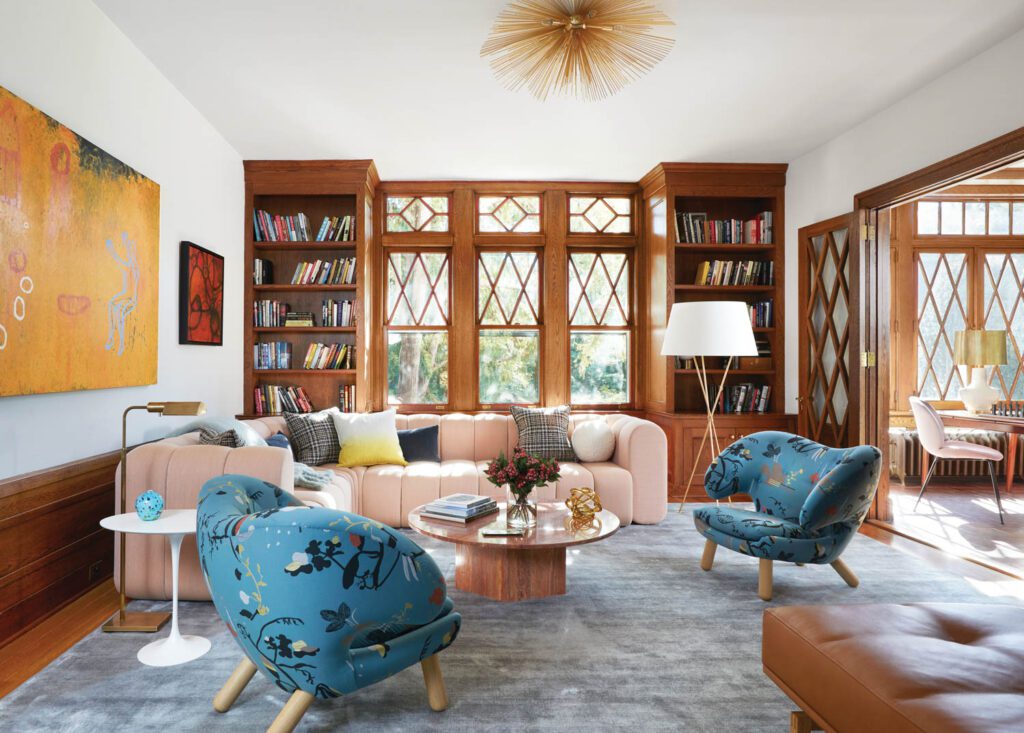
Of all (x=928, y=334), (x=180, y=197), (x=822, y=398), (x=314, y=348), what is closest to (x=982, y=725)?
(x=822, y=398)

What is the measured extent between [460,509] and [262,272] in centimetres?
303

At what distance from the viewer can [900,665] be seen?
1.31 m

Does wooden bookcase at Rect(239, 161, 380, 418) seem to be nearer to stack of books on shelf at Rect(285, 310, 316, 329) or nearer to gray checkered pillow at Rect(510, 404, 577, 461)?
stack of books on shelf at Rect(285, 310, 316, 329)

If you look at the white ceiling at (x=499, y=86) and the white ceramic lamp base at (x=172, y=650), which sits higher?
the white ceiling at (x=499, y=86)

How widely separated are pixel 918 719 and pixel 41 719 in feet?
7.52

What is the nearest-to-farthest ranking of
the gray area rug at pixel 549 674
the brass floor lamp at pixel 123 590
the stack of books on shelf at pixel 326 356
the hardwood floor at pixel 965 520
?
the gray area rug at pixel 549 674
the brass floor lamp at pixel 123 590
the hardwood floor at pixel 965 520
the stack of books on shelf at pixel 326 356

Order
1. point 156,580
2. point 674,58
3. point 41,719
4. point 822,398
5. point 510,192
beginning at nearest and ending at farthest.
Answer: point 41,719 → point 156,580 → point 674,58 → point 822,398 → point 510,192

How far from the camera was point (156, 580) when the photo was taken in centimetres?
270

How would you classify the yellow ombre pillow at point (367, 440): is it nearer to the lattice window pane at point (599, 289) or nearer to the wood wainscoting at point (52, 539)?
the wood wainscoting at point (52, 539)

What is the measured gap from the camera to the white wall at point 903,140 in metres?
3.02

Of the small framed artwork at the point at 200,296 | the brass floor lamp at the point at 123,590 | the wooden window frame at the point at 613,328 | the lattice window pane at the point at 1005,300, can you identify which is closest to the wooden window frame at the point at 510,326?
the wooden window frame at the point at 613,328

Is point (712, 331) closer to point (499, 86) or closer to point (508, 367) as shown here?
point (508, 367)

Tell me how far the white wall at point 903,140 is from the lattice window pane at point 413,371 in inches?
114

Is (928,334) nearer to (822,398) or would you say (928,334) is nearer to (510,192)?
(822,398)
